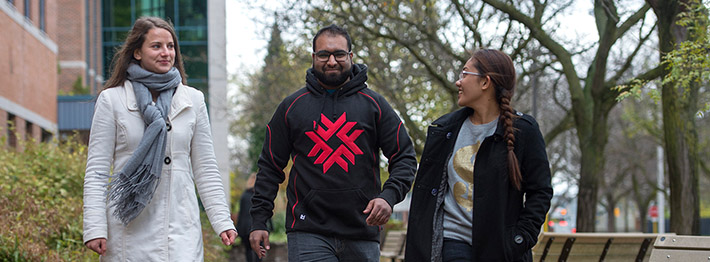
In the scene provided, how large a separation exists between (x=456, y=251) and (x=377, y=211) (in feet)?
2.36

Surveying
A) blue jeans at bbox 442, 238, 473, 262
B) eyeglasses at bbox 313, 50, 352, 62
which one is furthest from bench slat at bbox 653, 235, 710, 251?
eyeglasses at bbox 313, 50, 352, 62

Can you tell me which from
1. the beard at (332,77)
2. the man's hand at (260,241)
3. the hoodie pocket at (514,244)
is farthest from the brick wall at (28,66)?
the hoodie pocket at (514,244)

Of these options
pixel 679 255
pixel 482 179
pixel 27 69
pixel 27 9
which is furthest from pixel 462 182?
pixel 27 9

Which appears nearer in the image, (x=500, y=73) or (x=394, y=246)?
(x=500, y=73)

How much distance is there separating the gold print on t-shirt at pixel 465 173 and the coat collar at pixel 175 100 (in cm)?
146

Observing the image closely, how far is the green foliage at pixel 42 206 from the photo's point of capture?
9688 millimetres

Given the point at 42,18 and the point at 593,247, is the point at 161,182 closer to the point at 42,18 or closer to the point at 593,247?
the point at 593,247

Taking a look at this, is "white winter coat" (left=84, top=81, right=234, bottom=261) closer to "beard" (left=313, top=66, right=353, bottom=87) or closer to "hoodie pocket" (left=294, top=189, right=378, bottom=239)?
"hoodie pocket" (left=294, top=189, right=378, bottom=239)

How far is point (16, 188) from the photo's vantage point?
11.5 meters

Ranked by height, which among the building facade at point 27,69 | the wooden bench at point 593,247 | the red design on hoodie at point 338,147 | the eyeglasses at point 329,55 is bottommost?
the wooden bench at point 593,247

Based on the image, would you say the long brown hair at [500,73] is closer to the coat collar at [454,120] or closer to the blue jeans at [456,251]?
the coat collar at [454,120]

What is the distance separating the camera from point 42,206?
11.3 m

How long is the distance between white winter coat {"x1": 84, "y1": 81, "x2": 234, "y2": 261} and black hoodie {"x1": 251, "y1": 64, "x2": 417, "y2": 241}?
629 mm

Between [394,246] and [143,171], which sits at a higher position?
[143,171]
